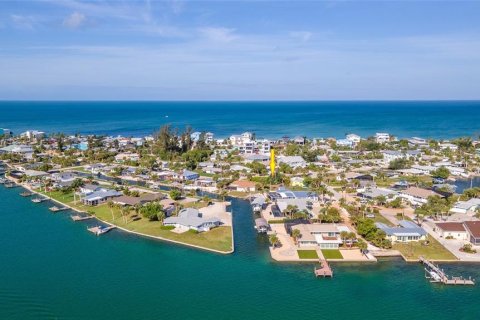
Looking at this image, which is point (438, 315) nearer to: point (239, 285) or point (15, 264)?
point (239, 285)

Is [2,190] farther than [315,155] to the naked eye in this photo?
No

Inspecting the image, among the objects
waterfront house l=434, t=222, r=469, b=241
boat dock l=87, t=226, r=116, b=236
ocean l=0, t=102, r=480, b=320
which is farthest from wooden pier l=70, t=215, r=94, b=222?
waterfront house l=434, t=222, r=469, b=241

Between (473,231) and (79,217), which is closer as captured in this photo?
(473,231)

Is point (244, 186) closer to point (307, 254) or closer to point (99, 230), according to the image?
point (99, 230)

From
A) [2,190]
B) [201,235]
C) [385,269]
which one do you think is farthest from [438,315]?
[2,190]

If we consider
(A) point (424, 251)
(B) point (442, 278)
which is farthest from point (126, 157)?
(B) point (442, 278)
